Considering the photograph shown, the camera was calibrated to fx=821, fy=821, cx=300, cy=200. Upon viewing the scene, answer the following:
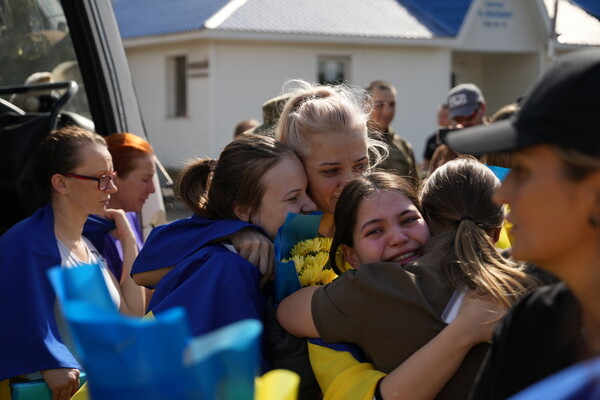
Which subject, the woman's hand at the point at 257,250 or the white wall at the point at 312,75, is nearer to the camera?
the woman's hand at the point at 257,250

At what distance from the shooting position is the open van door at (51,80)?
168 inches

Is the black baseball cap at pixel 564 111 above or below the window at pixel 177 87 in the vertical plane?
above

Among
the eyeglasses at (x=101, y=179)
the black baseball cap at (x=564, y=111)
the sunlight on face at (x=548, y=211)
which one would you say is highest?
the black baseball cap at (x=564, y=111)

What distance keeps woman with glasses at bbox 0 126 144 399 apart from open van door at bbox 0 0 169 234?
38 cm

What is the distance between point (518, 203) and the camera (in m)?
1.47

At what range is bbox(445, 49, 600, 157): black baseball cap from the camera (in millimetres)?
1340

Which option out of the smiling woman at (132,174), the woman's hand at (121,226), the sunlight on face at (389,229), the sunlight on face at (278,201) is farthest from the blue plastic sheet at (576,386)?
the smiling woman at (132,174)

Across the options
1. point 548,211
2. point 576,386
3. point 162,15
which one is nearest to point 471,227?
point 548,211

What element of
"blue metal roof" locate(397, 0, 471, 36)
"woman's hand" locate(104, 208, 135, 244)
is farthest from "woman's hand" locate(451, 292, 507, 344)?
"blue metal roof" locate(397, 0, 471, 36)

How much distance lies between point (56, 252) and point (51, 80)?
4.71 feet

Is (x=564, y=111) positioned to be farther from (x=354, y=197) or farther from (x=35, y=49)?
(x=35, y=49)

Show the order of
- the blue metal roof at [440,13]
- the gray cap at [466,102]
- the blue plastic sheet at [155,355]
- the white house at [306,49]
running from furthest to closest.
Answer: the blue metal roof at [440,13] < the white house at [306,49] < the gray cap at [466,102] < the blue plastic sheet at [155,355]

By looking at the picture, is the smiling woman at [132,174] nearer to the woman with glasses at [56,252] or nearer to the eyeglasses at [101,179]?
the woman with glasses at [56,252]

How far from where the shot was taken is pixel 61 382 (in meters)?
3.34
